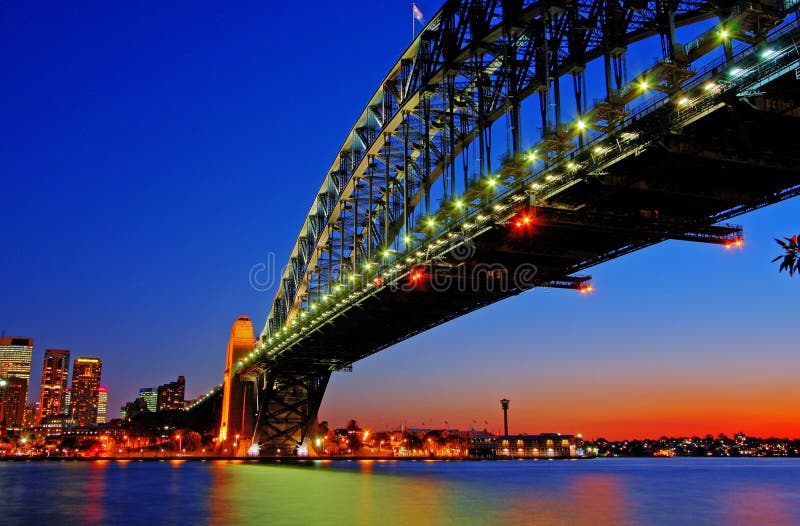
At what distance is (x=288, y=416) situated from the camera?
3725 inches

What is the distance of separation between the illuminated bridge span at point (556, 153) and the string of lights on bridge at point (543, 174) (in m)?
0.06

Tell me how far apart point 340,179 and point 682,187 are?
140 ft

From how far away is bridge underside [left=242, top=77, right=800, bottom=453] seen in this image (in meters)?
26.2

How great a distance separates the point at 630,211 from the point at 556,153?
5.05 m

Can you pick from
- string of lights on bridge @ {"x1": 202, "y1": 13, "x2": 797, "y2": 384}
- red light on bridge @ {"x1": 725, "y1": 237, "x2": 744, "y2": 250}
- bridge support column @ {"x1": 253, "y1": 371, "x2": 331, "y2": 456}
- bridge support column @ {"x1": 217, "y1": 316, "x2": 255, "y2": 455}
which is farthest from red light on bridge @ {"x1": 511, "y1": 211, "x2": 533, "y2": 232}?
bridge support column @ {"x1": 217, "y1": 316, "x2": 255, "y2": 455}

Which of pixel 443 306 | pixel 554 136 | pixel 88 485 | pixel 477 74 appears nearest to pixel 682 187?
pixel 554 136

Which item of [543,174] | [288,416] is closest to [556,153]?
[543,174]

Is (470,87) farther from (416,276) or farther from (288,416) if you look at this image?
(288,416)

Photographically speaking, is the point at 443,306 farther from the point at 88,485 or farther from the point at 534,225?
the point at 88,485

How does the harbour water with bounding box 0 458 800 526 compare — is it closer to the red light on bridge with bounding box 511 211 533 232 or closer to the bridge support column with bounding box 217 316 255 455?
the red light on bridge with bounding box 511 211 533 232

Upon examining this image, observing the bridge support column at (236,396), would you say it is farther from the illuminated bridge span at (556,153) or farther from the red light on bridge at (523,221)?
the red light on bridge at (523,221)

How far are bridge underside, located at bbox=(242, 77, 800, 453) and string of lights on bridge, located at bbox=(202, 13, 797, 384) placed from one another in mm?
486

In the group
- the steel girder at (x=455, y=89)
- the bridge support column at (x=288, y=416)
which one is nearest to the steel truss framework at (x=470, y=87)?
the steel girder at (x=455, y=89)

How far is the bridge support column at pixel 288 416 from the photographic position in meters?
91.2
